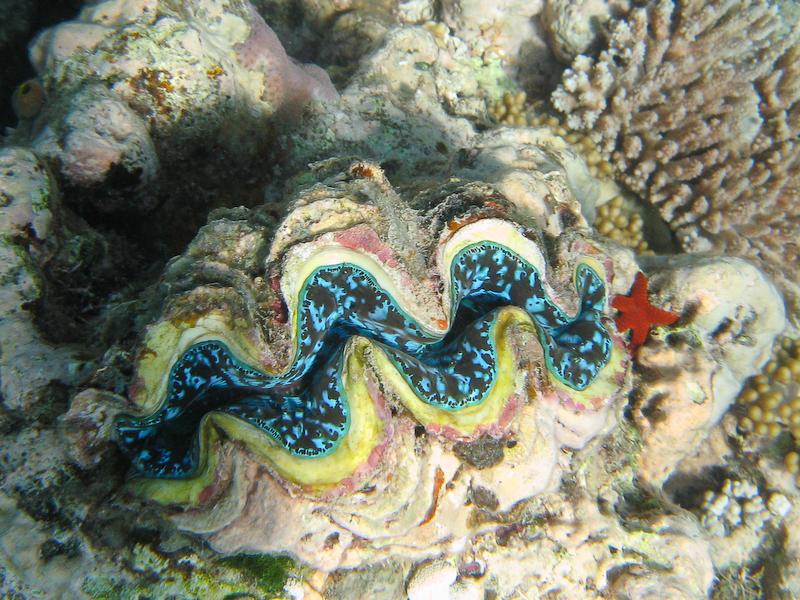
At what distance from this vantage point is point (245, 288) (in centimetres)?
191

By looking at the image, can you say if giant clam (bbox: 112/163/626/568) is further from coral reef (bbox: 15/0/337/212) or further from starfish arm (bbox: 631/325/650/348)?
coral reef (bbox: 15/0/337/212)

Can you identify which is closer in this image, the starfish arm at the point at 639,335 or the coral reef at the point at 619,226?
the starfish arm at the point at 639,335

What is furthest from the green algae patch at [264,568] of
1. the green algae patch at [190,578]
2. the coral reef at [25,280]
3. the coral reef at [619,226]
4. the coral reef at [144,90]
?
the coral reef at [619,226]

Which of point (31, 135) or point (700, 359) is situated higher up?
point (700, 359)

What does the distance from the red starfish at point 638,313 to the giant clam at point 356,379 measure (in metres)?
0.36

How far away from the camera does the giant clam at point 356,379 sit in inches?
71.8

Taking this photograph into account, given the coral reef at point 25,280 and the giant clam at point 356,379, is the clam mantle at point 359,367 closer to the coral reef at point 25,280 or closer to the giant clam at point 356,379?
the giant clam at point 356,379

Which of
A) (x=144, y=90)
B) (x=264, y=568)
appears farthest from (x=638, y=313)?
(x=144, y=90)

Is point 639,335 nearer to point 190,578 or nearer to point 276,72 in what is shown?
point 190,578

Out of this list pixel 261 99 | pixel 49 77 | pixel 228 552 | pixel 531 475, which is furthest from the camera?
pixel 261 99

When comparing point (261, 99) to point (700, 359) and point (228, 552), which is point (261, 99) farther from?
point (700, 359)

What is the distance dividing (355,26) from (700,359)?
3.56m

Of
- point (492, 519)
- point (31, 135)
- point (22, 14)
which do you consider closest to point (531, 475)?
point (492, 519)

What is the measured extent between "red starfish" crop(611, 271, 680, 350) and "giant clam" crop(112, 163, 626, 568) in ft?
1.19
